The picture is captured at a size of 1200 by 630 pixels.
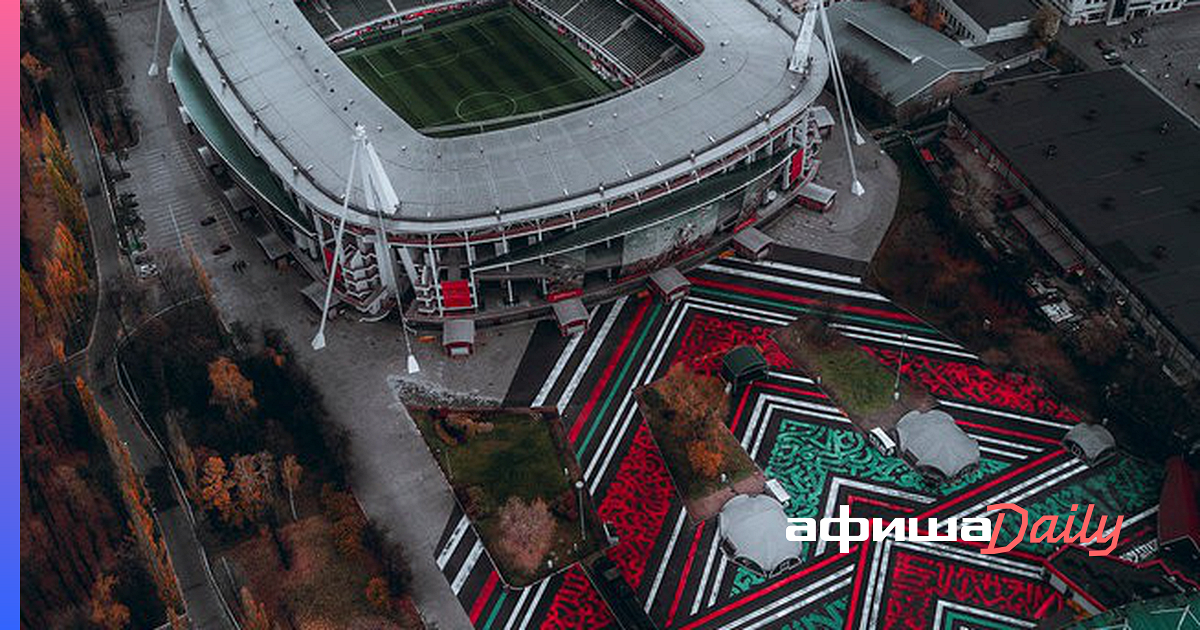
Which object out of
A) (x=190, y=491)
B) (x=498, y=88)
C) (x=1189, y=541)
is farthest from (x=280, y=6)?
(x=1189, y=541)

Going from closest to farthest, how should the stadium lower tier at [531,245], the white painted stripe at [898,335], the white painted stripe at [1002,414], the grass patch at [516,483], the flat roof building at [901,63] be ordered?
the grass patch at [516,483] < the white painted stripe at [1002,414] < the white painted stripe at [898,335] < the stadium lower tier at [531,245] < the flat roof building at [901,63]

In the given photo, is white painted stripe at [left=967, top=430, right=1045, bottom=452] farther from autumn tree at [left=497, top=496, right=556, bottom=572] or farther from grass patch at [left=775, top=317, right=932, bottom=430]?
autumn tree at [left=497, top=496, right=556, bottom=572]

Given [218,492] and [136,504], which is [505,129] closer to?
[218,492]

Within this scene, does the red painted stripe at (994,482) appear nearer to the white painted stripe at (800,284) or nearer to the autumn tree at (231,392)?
the white painted stripe at (800,284)

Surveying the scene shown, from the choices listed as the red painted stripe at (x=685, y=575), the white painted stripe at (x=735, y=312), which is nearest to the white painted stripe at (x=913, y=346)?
the white painted stripe at (x=735, y=312)

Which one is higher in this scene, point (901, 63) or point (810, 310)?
point (901, 63)

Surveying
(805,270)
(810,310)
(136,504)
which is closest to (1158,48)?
(805,270)
